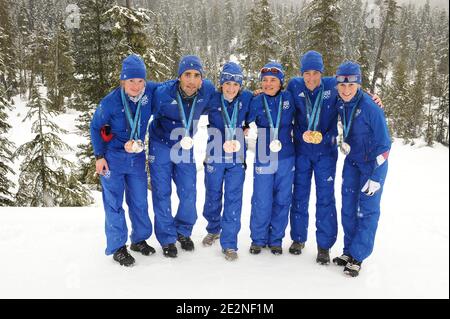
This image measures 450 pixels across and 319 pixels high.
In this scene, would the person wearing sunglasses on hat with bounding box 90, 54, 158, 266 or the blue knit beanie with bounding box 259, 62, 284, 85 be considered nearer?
the person wearing sunglasses on hat with bounding box 90, 54, 158, 266

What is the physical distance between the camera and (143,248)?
17.0 feet

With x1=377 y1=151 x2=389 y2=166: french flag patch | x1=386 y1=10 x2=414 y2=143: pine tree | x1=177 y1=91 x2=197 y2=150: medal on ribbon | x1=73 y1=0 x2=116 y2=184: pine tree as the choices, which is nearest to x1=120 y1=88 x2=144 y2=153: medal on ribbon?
x1=177 y1=91 x2=197 y2=150: medal on ribbon

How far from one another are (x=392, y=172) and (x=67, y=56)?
36.8 meters

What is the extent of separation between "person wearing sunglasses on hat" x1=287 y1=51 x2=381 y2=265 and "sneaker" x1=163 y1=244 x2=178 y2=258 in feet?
6.11

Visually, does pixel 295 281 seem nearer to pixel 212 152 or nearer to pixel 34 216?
pixel 212 152

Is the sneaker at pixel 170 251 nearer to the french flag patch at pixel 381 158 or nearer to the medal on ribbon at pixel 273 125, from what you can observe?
the medal on ribbon at pixel 273 125

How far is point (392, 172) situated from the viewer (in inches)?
752

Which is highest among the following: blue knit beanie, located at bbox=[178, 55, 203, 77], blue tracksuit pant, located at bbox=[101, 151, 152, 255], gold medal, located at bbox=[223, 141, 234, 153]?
blue knit beanie, located at bbox=[178, 55, 203, 77]

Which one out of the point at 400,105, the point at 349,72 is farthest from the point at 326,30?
the point at 400,105

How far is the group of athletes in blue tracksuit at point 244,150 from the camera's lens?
4.62 metres

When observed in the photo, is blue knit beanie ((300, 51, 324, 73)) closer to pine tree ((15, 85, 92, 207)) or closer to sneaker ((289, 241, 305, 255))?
sneaker ((289, 241, 305, 255))

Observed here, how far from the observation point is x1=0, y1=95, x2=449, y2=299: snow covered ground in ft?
14.2

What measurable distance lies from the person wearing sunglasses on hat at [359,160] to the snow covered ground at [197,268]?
49cm

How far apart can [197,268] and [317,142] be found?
233cm
